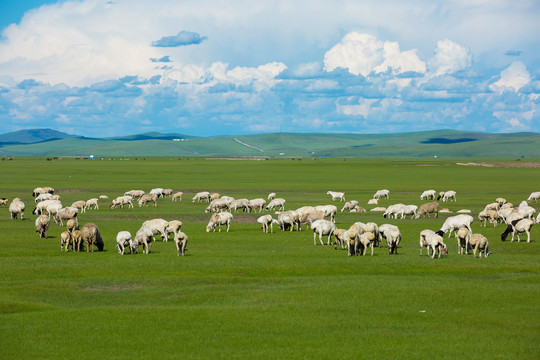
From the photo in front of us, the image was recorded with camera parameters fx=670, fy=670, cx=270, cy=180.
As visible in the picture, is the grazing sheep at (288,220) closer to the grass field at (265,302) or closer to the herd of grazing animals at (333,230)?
the herd of grazing animals at (333,230)

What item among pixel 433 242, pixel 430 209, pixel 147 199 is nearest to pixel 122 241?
pixel 433 242

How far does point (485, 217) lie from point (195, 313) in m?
27.4

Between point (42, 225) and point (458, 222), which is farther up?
point (458, 222)

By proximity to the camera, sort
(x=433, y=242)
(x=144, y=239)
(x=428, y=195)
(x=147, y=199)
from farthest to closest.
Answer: (x=428, y=195), (x=147, y=199), (x=144, y=239), (x=433, y=242)

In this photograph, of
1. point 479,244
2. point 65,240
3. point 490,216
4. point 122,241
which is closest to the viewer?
point 479,244

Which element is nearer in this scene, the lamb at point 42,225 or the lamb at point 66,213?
the lamb at point 42,225

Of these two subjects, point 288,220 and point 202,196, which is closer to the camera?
point 288,220

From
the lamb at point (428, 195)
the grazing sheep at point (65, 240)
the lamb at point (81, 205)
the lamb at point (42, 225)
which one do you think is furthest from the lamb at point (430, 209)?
the grazing sheep at point (65, 240)

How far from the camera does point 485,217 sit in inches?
1642

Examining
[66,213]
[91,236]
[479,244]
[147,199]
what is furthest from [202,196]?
[479,244]

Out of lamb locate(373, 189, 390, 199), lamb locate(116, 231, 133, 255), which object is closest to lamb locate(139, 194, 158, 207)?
lamb locate(373, 189, 390, 199)

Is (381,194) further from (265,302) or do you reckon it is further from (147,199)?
(265,302)

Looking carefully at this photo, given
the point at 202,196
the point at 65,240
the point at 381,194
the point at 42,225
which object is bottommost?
the point at 65,240

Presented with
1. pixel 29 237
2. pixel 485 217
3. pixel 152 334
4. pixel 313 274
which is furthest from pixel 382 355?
pixel 485 217
